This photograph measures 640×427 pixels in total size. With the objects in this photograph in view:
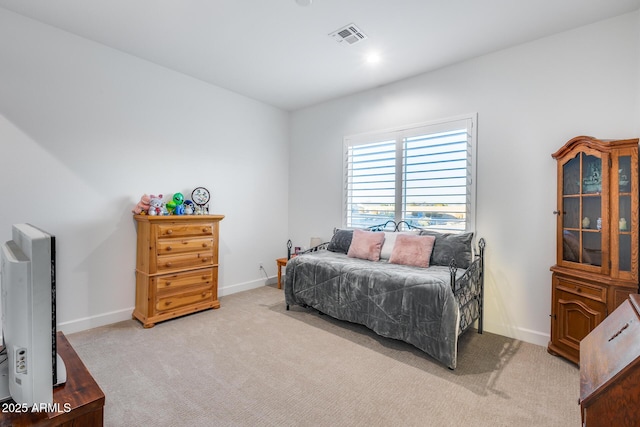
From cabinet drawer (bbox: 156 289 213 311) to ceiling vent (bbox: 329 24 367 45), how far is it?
3.14m

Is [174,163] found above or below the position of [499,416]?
above

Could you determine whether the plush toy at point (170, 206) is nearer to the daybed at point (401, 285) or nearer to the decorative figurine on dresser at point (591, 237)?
the daybed at point (401, 285)

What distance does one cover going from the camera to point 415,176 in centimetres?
365

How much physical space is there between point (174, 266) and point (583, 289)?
12.5ft

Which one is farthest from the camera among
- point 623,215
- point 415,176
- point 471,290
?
point 415,176

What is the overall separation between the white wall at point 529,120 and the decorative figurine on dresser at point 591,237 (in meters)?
0.25

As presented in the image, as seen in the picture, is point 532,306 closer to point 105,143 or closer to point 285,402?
point 285,402

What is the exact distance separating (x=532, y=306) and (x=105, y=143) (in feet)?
15.3

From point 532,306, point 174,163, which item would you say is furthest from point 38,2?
point 532,306

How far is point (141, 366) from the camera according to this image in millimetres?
2332

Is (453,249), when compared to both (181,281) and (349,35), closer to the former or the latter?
(349,35)

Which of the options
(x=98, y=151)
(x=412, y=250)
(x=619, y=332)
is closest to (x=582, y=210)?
(x=412, y=250)

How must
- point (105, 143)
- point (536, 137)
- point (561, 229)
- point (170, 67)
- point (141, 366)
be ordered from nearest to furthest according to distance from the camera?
point (141, 366) → point (561, 229) → point (536, 137) → point (105, 143) → point (170, 67)

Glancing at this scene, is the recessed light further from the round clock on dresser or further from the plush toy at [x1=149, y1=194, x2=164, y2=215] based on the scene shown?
the plush toy at [x1=149, y1=194, x2=164, y2=215]
